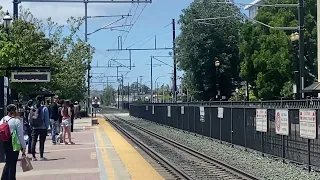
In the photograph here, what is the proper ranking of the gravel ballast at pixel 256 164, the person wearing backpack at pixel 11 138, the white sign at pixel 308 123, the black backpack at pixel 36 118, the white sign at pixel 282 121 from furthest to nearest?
the black backpack at pixel 36 118, the white sign at pixel 282 121, the gravel ballast at pixel 256 164, the white sign at pixel 308 123, the person wearing backpack at pixel 11 138

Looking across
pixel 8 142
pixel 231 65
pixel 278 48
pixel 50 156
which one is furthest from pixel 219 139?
pixel 231 65

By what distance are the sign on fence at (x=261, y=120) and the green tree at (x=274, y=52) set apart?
28503mm

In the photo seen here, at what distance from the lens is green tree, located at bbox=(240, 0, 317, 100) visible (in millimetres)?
49656

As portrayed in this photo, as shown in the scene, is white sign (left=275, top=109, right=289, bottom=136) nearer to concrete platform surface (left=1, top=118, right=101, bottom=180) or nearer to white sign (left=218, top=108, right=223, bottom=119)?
concrete platform surface (left=1, top=118, right=101, bottom=180)

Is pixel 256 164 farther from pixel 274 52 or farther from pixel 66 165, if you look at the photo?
pixel 274 52

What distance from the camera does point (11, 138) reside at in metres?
12.5

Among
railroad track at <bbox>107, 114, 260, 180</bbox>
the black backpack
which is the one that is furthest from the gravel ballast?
the black backpack

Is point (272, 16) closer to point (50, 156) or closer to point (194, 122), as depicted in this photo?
point (194, 122)

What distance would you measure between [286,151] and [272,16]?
36.6 metres

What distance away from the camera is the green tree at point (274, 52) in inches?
1955

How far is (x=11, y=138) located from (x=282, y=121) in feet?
27.0

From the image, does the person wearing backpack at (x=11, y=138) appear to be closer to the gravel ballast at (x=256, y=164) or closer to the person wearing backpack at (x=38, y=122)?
the person wearing backpack at (x=38, y=122)

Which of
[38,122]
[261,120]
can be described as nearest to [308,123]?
[261,120]

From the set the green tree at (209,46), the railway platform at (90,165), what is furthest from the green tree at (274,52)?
the railway platform at (90,165)
